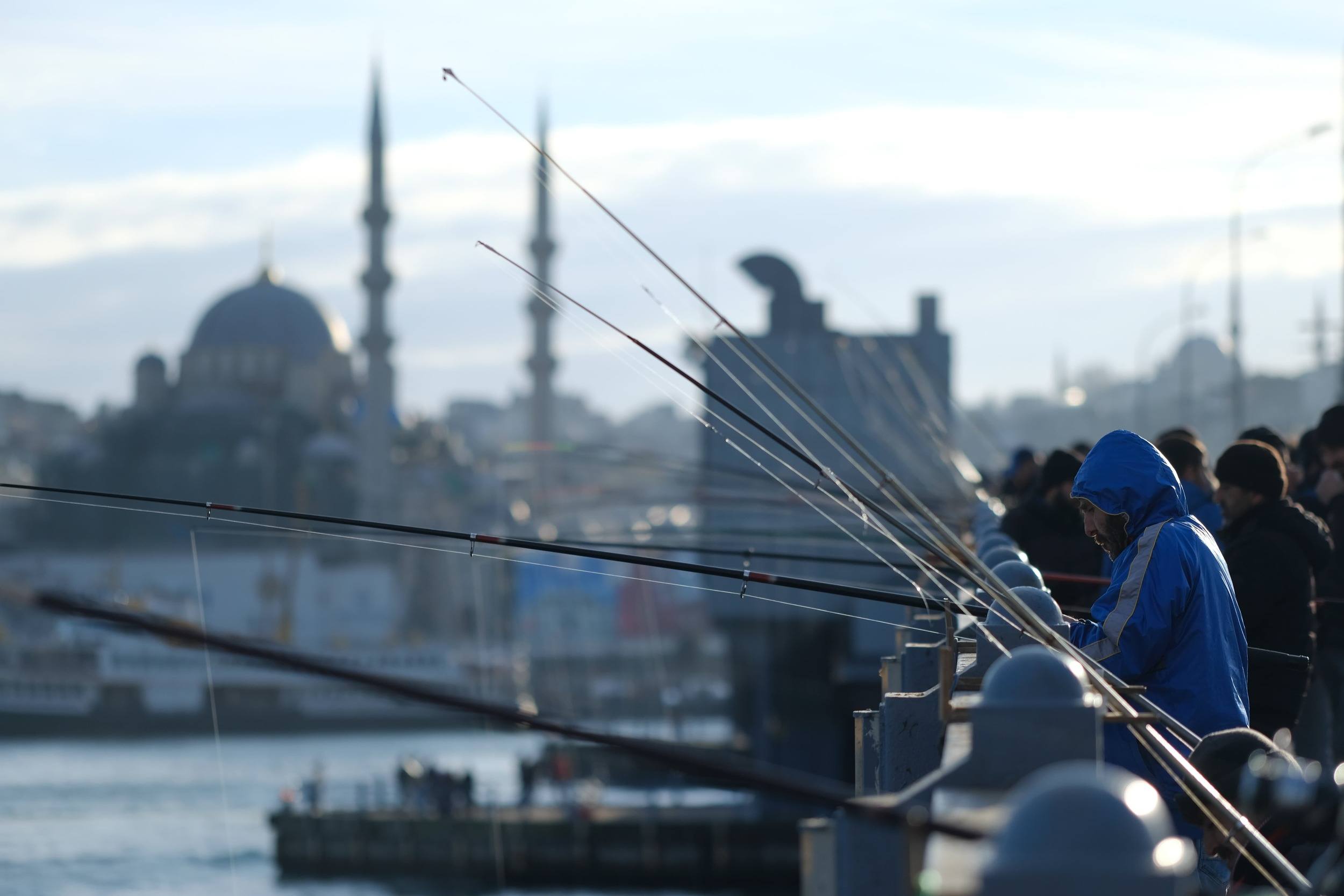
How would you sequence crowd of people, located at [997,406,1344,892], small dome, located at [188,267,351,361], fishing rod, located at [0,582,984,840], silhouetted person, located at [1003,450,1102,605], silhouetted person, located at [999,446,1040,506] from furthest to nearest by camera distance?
small dome, located at [188,267,351,361], silhouetted person, located at [999,446,1040,506], silhouetted person, located at [1003,450,1102,605], crowd of people, located at [997,406,1344,892], fishing rod, located at [0,582,984,840]

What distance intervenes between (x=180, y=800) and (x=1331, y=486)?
44.9 metres

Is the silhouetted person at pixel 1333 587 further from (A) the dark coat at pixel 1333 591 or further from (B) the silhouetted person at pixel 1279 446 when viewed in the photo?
(B) the silhouetted person at pixel 1279 446

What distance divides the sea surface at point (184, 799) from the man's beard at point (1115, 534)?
18624mm

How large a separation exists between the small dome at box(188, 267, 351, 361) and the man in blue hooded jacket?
85.2m

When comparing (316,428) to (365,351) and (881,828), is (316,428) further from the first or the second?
(881,828)

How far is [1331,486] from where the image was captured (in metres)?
6.51

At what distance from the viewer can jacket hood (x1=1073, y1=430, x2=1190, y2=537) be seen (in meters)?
4.11

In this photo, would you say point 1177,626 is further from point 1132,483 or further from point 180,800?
point 180,800

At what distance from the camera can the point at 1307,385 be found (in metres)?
97.8

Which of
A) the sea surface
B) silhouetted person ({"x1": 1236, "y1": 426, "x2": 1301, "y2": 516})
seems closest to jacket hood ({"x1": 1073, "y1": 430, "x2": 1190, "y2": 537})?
silhouetted person ({"x1": 1236, "y1": 426, "x2": 1301, "y2": 516})

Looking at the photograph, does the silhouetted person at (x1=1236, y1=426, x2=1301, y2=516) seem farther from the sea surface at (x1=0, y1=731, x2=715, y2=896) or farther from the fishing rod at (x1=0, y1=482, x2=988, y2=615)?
the sea surface at (x1=0, y1=731, x2=715, y2=896)

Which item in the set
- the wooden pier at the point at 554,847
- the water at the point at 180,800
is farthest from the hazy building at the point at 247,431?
the wooden pier at the point at 554,847

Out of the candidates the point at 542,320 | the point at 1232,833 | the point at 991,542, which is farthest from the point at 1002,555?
the point at 542,320

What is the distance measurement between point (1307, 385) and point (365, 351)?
50.7 meters
